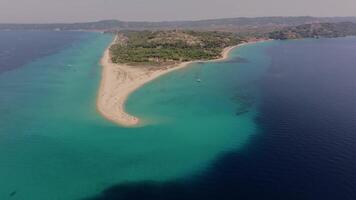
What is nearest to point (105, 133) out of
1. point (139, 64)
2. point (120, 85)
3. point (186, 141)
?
point (186, 141)

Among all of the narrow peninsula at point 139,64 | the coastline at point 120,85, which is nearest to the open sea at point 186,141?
the coastline at point 120,85

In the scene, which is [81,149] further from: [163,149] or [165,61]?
[165,61]

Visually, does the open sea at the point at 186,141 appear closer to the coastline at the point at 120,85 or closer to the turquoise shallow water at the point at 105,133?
the turquoise shallow water at the point at 105,133

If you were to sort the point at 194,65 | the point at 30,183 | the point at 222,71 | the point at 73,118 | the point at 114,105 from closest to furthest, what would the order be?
the point at 30,183 < the point at 73,118 < the point at 114,105 < the point at 222,71 < the point at 194,65

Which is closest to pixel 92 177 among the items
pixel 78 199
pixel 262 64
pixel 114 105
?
pixel 78 199

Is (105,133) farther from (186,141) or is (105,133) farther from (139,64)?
(139,64)

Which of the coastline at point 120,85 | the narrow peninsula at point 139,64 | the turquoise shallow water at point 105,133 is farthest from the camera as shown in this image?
the narrow peninsula at point 139,64
